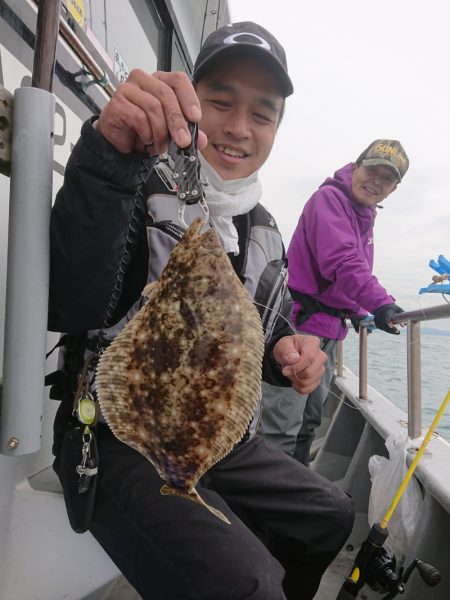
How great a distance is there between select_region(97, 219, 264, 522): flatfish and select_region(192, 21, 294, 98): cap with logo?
3.50 ft

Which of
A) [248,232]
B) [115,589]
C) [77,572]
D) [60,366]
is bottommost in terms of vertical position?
[115,589]

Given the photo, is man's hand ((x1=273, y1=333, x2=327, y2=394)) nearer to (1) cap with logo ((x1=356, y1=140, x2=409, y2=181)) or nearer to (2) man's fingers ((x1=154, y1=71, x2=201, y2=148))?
(2) man's fingers ((x1=154, y1=71, x2=201, y2=148))

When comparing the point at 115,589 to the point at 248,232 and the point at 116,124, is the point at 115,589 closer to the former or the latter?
the point at 248,232

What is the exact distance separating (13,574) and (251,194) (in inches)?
85.4

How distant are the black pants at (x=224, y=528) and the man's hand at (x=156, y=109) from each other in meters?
1.23

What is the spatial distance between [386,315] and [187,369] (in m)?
2.51

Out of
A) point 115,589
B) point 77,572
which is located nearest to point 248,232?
point 77,572

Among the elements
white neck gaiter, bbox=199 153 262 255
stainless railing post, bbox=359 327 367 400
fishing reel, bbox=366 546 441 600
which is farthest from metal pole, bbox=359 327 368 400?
white neck gaiter, bbox=199 153 262 255

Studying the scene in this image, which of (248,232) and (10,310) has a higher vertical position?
(248,232)

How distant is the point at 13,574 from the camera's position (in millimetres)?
1862

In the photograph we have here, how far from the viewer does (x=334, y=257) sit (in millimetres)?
3473

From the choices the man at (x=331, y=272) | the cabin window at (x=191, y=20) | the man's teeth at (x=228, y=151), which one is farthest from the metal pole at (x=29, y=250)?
the cabin window at (x=191, y=20)

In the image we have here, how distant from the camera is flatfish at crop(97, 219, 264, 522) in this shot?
1201 millimetres

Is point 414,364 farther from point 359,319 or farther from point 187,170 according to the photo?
point 187,170
